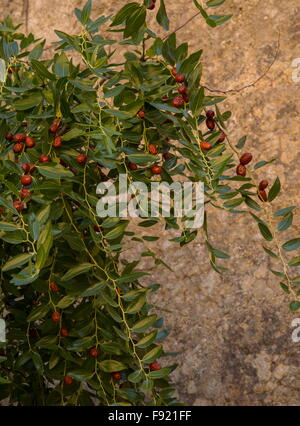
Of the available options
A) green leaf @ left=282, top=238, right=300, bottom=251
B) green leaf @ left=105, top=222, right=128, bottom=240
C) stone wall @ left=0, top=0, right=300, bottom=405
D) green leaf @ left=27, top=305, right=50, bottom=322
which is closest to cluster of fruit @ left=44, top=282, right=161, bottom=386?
green leaf @ left=27, top=305, right=50, bottom=322

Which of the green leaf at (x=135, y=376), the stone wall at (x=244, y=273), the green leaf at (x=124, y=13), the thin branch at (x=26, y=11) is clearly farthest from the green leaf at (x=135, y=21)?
the thin branch at (x=26, y=11)

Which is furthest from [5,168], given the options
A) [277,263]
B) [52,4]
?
[52,4]

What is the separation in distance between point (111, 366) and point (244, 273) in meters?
0.83

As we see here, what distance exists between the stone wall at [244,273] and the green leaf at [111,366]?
81cm

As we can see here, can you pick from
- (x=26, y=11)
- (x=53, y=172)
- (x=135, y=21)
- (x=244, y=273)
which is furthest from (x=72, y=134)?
(x=26, y=11)

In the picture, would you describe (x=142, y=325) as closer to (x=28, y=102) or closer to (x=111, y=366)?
(x=111, y=366)

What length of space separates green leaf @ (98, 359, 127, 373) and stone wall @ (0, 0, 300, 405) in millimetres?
806

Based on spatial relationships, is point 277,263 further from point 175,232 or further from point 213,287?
point 175,232

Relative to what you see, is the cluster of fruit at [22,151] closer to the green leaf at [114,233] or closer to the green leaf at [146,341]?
the green leaf at [114,233]

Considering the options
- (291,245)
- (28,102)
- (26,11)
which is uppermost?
(26,11)

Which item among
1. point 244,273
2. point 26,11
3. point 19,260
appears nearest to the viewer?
point 19,260

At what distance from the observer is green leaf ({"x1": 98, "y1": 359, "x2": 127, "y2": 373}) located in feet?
3.25

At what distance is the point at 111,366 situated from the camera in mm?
994

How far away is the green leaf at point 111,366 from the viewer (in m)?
0.99
